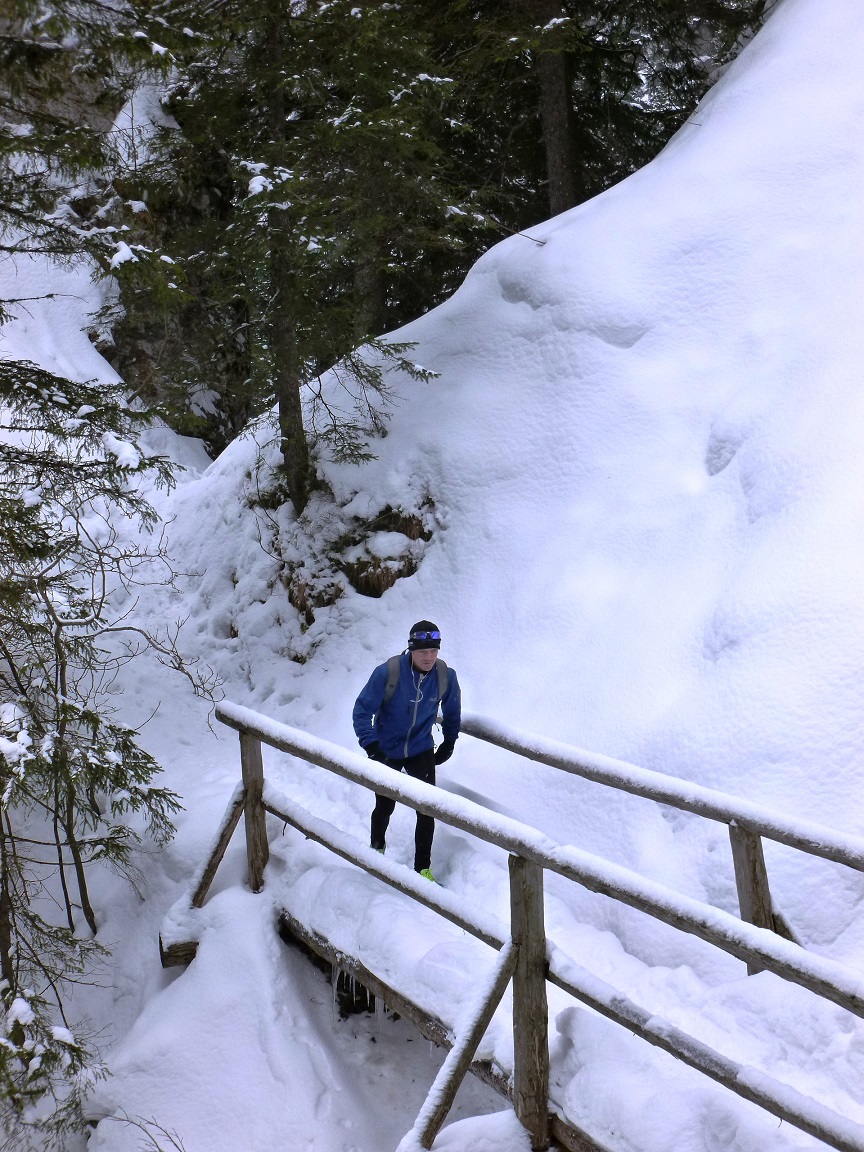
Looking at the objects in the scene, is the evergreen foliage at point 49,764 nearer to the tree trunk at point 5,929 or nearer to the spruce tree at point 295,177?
the tree trunk at point 5,929

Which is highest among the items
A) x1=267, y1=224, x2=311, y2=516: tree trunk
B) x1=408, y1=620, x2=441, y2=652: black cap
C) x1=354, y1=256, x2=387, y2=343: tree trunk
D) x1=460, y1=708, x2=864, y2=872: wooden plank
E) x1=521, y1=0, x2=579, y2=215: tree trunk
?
x1=521, y1=0, x2=579, y2=215: tree trunk

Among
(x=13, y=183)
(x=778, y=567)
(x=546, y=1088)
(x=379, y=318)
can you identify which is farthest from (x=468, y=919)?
(x=379, y=318)

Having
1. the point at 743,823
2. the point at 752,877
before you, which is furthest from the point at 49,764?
the point at 752,877

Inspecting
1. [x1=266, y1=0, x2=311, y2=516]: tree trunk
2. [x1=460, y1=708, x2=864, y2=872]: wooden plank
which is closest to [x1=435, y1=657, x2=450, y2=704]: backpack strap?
[x1=460, y1=708, x2=864, y2=872]: wooden plank

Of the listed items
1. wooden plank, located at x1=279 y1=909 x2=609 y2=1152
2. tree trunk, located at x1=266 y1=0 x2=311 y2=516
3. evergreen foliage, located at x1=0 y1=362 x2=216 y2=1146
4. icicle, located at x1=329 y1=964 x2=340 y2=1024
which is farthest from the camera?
tree trunk, located at x1=266 y1=0 x2=311 y2=516

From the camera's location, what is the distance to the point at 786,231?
9297 millimetres

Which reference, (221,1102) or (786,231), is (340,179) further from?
(221,1102)

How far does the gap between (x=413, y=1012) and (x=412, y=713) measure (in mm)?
1890

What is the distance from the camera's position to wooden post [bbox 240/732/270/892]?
594 cm

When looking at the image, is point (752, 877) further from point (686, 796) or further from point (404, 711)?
point (404, 711)

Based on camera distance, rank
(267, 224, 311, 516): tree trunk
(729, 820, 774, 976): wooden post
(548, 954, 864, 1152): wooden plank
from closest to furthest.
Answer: (548, 954, 864, 1152): wooden plank → (729, 820, 774, 976): wooden post → (267, 224, 311, 516): tree trunk

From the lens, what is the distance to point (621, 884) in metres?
3.28

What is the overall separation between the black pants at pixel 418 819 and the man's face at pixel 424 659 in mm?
672

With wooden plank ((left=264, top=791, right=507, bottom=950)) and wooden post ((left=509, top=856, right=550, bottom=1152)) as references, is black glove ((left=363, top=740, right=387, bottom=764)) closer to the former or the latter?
wooden plank ((left=264, top=791, right=507, bottom=950))
